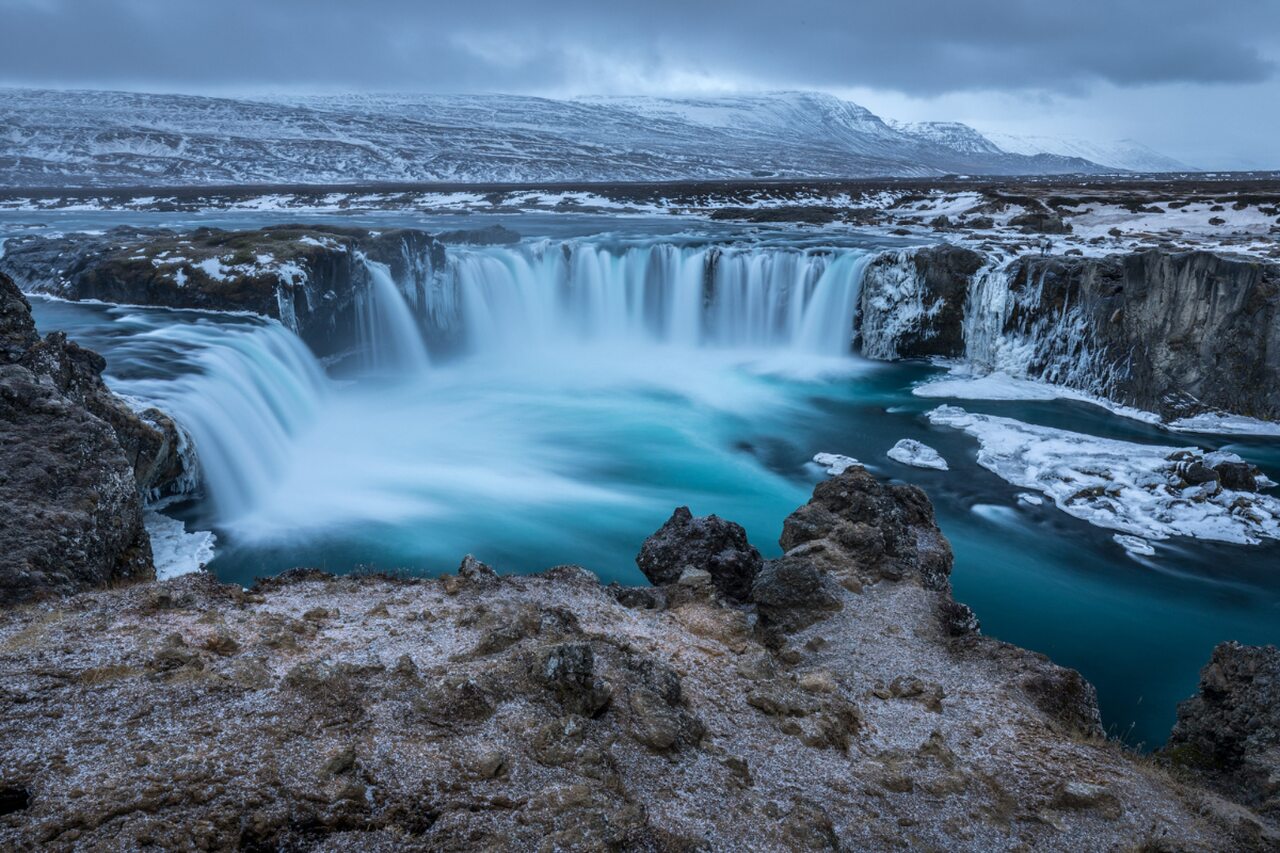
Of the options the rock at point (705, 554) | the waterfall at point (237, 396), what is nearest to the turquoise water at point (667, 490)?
the waterfall at point (237, 396)

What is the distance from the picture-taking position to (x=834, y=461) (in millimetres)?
16609

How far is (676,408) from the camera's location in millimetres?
20875

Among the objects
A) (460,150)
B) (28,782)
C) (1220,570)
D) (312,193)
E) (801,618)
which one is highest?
(460,150)

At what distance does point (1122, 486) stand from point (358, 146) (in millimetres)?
112396

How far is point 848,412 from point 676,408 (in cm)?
435

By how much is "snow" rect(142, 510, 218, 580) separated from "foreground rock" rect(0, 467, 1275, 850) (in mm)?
3131

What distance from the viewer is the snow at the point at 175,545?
9.97m

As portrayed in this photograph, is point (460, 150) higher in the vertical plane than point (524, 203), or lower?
higher

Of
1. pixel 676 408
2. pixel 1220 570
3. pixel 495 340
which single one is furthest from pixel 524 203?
pixel 1220 570

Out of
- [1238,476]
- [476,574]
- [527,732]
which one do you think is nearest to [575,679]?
[527,732]

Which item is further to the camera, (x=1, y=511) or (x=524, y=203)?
(x=524, y=203)

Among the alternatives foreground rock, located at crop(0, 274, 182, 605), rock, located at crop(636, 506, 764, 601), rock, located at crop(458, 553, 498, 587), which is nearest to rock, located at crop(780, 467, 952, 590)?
rock, located at crop(636, 506, 764, 601)

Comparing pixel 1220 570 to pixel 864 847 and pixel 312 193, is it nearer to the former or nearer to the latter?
pixel 864 847

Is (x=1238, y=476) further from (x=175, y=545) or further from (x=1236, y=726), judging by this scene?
(x=175, y=545)
